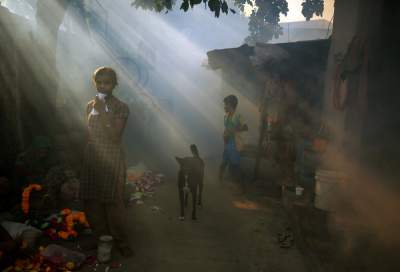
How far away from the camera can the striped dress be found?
4652mm

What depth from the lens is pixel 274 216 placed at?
267 inches

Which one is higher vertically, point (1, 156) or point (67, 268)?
point (1, 156)

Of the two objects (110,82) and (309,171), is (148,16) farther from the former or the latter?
(110,82)

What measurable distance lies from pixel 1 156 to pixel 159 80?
16.2m

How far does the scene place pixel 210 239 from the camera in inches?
218

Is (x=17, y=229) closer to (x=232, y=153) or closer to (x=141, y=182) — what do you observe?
(x=141, y=182)

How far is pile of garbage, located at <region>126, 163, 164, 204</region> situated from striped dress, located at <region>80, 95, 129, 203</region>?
84.5 inches

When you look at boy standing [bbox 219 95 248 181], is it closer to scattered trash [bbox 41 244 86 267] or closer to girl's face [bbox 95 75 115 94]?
girl's face [bbox 95 75 115 94]

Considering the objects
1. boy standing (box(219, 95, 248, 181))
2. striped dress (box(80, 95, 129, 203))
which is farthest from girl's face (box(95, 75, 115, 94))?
boy standing (box(219, 95, 248, 181))

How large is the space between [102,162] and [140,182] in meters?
3.97

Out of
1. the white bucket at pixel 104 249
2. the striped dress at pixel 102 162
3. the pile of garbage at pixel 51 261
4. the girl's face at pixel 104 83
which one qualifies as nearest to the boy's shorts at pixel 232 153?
the striped dress at pixel 102 162

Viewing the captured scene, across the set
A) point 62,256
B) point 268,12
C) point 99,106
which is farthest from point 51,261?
point 268,12

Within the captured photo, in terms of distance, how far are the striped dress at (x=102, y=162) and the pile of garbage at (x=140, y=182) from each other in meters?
2.15

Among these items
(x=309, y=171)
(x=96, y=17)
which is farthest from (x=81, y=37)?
(x=309, y=171)
